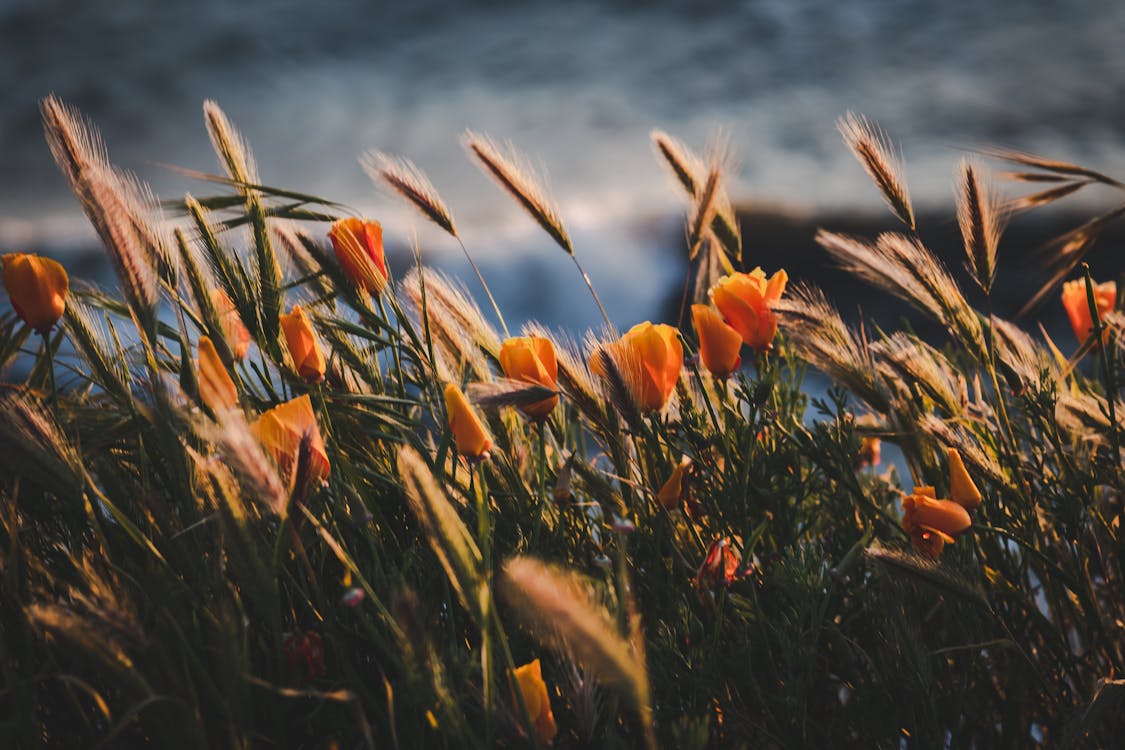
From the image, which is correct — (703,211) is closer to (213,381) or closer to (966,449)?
(966,449)

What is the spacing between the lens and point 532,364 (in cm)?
74

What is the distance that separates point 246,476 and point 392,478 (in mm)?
278

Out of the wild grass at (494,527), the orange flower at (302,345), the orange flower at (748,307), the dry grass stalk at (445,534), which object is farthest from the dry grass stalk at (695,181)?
the dry grass stalk at (445,534)

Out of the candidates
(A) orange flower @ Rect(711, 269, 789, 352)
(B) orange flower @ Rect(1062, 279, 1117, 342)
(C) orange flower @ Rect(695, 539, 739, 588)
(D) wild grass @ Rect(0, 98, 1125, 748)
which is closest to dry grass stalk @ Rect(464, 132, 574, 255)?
(D) wild grass @ Rect(0, 98, 1125, 748)

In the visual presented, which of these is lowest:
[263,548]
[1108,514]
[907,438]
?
[1108,514]

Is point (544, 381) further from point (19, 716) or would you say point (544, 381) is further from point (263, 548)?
point (19, 716)

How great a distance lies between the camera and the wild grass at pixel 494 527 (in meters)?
0.55

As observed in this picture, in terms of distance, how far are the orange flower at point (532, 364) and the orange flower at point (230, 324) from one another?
0.25 meters

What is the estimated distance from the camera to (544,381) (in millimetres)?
735

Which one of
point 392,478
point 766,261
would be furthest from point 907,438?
point 766,261

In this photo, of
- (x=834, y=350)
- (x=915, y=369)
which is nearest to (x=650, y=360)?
(x=834, y=350)

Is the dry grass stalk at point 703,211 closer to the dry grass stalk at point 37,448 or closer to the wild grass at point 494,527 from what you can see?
the wild grass at point 494,527

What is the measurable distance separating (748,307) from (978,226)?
10.7 inches

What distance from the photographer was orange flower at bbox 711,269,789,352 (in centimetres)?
83
